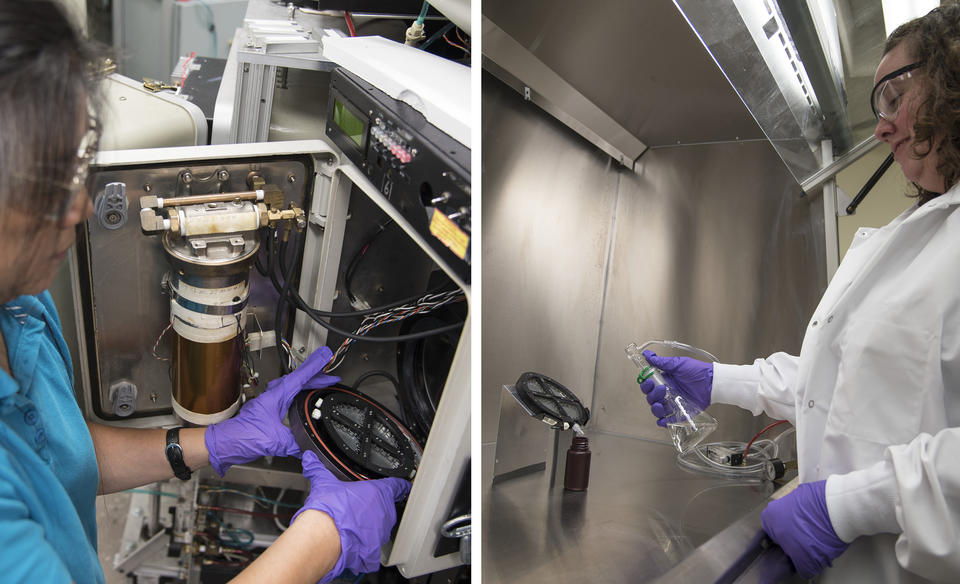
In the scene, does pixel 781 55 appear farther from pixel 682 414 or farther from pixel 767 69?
pixel 682 414

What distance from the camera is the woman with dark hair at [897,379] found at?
37.9 inches

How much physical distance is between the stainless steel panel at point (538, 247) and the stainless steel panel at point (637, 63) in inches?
4.6

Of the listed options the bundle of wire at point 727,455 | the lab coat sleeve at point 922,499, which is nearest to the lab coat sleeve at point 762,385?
the bundle of wire at point 727,455

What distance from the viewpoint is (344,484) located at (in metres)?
1.23

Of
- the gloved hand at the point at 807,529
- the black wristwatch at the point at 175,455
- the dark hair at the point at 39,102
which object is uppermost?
the dark hair at the point at 39,102

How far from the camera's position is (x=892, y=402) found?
40.8 inches

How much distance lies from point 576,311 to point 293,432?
73 cm

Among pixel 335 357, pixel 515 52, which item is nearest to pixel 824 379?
pixel 515 52

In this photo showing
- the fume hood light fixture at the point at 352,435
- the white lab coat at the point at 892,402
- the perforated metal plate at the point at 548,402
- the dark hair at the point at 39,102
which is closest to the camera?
the dark hair at the point at 39,102

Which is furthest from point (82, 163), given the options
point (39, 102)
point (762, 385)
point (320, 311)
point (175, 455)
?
point (762, 385)

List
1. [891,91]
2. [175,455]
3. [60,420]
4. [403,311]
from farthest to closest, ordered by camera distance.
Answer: [403,311] → [175,455] → [891,91] → [60,420]

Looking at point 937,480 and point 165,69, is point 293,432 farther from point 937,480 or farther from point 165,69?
point 165,69

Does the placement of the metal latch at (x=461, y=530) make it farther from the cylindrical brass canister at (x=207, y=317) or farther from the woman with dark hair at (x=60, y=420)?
the cylindrical brass canister at (x=207, y=317)

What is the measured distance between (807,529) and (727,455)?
403mm
